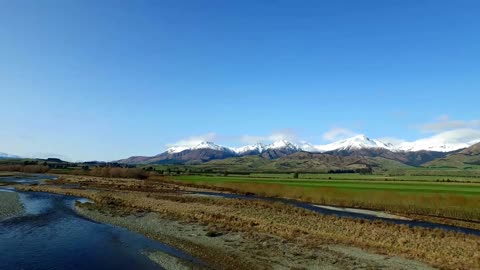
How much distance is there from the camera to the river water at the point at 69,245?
92.5ft

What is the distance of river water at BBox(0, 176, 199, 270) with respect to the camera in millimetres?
28188

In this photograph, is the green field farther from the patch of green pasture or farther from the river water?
the river water

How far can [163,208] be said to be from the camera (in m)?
57.0

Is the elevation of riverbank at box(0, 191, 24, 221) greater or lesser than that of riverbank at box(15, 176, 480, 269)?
greater

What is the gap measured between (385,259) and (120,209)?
44.2m

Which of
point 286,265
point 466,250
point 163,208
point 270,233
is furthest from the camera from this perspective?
point 163,208

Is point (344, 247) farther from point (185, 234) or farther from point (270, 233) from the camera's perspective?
point (185, 234)

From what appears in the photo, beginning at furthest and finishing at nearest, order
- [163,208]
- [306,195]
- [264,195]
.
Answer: [264,195] < [306,195] < [163,208]

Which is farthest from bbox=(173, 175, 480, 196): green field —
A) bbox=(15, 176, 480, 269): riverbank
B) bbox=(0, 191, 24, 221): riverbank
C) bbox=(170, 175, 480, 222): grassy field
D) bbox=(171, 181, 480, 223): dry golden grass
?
bbox=(0, 191, 24, 221): riverbank

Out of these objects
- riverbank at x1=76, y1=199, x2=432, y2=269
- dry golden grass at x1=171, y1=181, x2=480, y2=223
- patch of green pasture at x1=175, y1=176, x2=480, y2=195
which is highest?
patch of green pasture at x1=175, y1=176, x2=480, y2=195

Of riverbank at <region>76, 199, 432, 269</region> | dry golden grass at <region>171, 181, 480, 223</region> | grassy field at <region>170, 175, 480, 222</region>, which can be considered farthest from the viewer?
grassy field at <region>170, 175, 480, 222</region>

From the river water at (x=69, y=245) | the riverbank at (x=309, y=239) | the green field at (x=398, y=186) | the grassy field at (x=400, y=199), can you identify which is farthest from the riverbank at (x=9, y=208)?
the green field at (x=398, y=186)

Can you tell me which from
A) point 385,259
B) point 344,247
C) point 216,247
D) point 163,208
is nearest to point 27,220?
point 163,208

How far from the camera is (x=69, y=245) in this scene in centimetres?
3441
